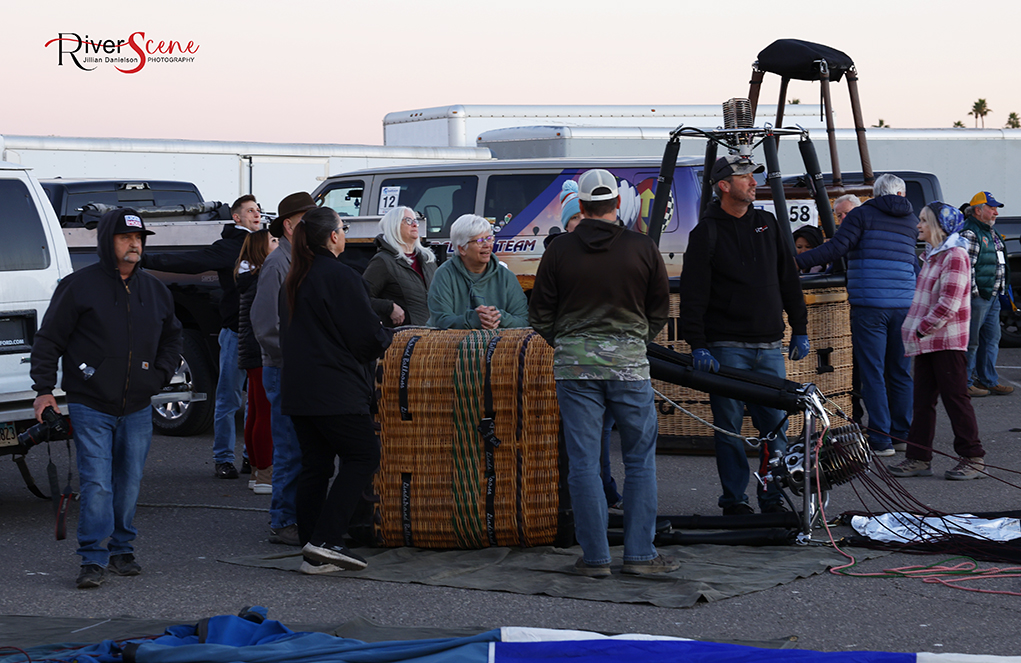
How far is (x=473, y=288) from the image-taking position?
676cm

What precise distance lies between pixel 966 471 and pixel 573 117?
1307cm

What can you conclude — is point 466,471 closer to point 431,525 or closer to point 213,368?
point 431,525

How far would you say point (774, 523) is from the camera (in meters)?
6.30

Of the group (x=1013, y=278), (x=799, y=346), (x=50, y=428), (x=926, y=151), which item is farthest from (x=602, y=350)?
(x=926, y=151)

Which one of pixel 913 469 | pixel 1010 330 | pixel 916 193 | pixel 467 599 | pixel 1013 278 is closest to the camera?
pixel 467 599

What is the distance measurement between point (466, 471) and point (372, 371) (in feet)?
2.22

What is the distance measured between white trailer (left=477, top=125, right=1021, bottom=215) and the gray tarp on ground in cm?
1256

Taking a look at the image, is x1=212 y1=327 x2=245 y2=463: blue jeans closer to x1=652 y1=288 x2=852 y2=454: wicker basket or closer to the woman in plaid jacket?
x1=652 y1=288 x2=852 y2=454: wicker basket

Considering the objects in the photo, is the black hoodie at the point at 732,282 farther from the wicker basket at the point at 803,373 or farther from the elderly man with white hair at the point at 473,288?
the wicker basket at the point at 803,373

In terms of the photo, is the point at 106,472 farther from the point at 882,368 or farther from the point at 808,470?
the point at 882,368

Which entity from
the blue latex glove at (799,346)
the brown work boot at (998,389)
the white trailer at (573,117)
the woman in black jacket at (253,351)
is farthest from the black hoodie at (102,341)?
the white trailer at (573,117)

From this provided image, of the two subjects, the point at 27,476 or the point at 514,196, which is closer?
the point at 27,476

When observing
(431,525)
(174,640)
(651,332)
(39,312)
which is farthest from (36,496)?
(651,332)

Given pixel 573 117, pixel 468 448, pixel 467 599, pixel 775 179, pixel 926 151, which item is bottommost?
pixel 467 599
